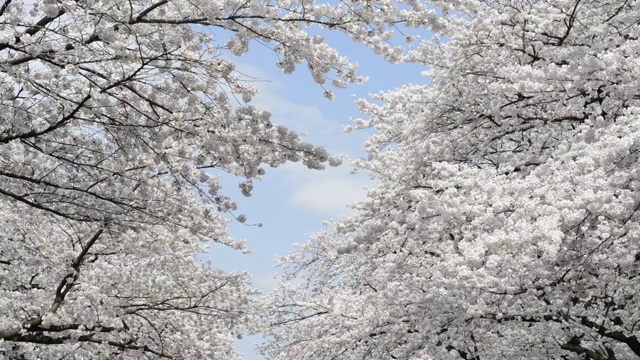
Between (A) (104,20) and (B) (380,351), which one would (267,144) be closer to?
(A) (104,20)

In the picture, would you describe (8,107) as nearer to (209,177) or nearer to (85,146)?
(85,146)

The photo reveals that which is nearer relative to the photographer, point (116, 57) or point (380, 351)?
point (116, 57)

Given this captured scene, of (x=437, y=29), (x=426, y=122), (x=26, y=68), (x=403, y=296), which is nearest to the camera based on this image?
(x=26, y=68)

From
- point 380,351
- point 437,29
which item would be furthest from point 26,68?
point 380,351

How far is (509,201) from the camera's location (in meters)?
6.86

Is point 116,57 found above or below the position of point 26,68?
below

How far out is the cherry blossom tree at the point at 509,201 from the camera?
609 cm

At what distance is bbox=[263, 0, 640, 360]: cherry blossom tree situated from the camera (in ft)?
20.0

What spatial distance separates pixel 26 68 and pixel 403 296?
526cm

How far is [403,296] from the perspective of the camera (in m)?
8.44

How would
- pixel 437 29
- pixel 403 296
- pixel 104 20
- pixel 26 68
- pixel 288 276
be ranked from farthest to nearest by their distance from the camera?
pixel 288 276 < pixel 403 296 < pixel 437 29 < pixel 26 68 < pixel 104 20

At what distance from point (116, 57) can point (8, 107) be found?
132 cm

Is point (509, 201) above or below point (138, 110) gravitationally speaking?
below

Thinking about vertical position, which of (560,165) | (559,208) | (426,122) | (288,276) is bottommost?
(559,208)
